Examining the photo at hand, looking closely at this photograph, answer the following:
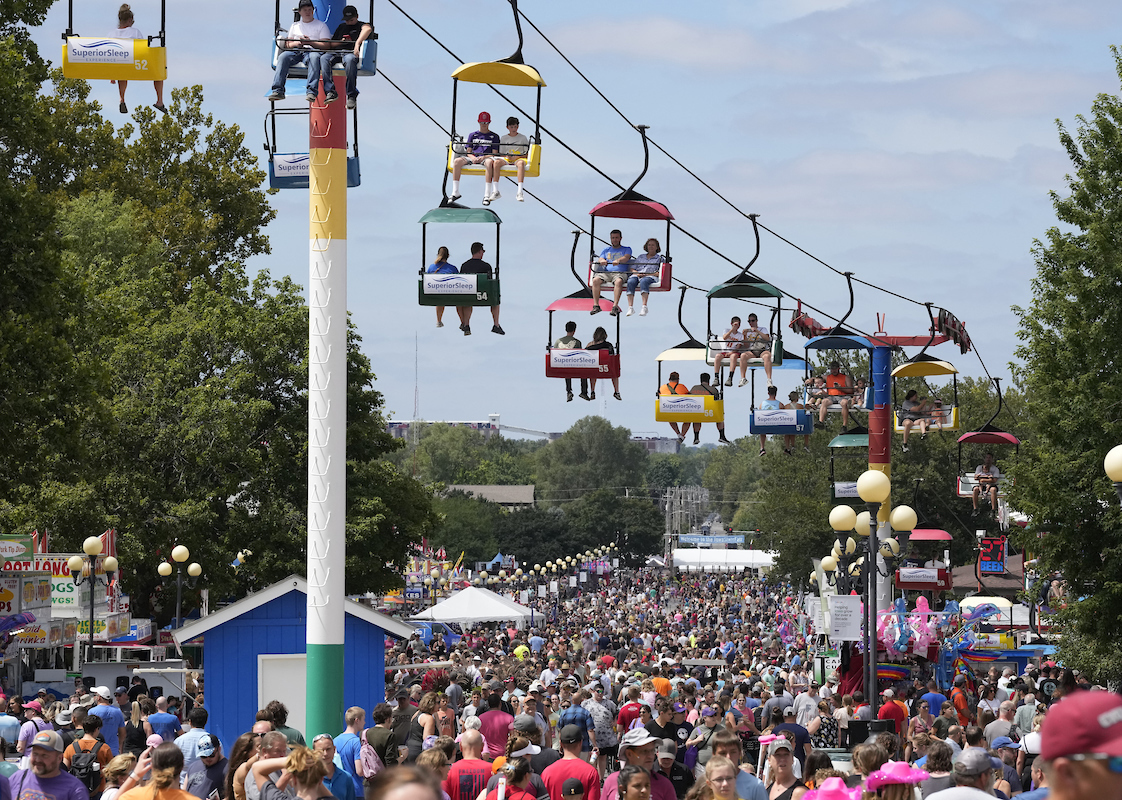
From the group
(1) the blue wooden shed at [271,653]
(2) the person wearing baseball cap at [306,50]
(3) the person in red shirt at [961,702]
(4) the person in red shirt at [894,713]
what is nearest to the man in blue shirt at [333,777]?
(2) the person wearing baseball cap at [306,50]

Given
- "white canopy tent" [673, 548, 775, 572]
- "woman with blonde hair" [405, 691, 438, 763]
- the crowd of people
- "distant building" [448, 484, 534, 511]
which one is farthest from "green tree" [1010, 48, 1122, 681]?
"distant building" [448, 484, 534, 511]

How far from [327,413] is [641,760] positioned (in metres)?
7.08

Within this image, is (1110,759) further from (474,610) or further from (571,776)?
(474,610)

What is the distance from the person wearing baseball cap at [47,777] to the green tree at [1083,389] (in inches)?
774

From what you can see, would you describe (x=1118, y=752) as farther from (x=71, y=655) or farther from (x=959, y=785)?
(x=71, y=655)

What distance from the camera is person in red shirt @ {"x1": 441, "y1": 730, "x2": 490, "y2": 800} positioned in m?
9.95

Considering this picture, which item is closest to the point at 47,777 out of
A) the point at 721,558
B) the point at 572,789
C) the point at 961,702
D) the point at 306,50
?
the point at 572,789

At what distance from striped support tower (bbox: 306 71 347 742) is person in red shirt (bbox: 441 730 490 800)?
16.3 feet

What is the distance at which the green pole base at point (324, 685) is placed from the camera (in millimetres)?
14828

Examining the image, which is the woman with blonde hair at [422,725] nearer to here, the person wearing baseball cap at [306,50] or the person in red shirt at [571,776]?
the person in red shirt at [571,776]

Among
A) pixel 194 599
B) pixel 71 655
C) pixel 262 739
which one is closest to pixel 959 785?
pixel 262 739

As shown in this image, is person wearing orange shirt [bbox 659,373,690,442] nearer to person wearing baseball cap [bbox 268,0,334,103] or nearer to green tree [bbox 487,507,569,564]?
person wearing baseball cap [bbox 268,0,334,103]

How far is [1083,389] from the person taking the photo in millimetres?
24922

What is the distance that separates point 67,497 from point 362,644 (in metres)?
18.4
